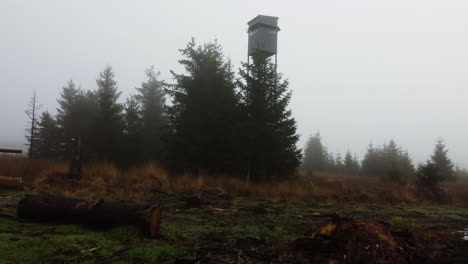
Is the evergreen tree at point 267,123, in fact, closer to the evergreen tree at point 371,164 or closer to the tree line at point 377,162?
the tree line at point 377,162

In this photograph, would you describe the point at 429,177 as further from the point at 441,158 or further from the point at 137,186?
the point at 441,158

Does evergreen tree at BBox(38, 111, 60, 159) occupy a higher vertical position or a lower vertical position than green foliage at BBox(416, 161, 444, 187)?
higher

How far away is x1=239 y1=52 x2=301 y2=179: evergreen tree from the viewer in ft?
A: 49.1

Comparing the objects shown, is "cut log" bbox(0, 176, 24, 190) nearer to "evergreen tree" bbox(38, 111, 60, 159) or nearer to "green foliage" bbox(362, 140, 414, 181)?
"evergreen tree" bbox(38, 111, 60, 159)

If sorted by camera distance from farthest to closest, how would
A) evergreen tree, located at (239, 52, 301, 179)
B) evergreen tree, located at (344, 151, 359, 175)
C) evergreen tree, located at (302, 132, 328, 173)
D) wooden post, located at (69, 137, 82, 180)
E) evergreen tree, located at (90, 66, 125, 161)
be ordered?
evergreen tree, located at (302, 132, 328, 173), evergreen tree, located at (344, 151, 359, 175), evergreen tree, located at (90, 66, 125, 161), evergreen tree, located at (239, 52, 301, 179), wooden post, located at (69, 137, 82, 180)

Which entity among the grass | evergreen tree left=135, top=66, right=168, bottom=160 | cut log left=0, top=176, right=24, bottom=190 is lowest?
the grass

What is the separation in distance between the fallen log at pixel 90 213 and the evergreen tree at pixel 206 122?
10.5 metres

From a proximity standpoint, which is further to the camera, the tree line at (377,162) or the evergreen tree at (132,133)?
the tree line at (377,162)

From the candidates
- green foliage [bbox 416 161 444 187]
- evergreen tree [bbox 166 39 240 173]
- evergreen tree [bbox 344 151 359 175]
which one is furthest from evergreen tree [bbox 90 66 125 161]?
evergreen tree [bbox 344 151 359 175]

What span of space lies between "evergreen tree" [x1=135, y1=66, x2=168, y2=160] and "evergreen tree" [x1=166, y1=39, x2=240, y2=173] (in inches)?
332

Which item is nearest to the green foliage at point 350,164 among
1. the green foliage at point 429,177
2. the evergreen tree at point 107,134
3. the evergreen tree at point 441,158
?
the evergreen tree at point 441,158

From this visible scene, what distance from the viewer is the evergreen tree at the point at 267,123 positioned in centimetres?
1495

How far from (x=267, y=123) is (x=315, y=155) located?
113ft

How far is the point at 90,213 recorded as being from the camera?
206 inches
